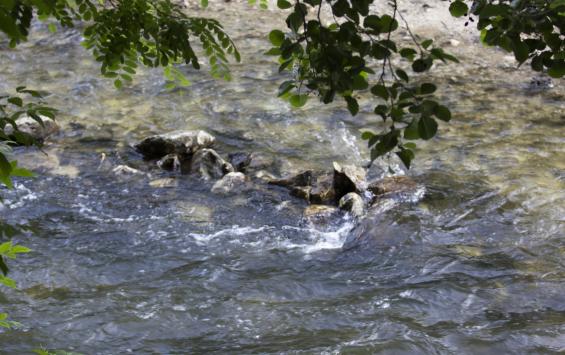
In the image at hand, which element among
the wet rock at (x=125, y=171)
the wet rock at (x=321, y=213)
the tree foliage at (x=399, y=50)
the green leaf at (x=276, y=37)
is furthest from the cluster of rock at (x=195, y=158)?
the tree foliage at (x=399, y=50)

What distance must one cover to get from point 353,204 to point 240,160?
1.87 meters

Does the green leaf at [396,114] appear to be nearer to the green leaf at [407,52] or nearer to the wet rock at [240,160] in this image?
the green leaf at [407,52]

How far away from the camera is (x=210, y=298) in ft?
18.6

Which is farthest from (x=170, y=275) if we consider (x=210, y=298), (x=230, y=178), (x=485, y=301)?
(x=485, y=301)

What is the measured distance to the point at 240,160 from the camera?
27.9ft

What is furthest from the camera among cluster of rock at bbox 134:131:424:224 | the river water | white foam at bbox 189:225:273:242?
cluster of rock at bbox 134:131:424:224

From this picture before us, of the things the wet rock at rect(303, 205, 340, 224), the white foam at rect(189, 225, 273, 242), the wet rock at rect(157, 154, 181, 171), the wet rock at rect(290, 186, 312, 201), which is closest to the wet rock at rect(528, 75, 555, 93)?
the wet rock at rect(290, 186, 312, 201)

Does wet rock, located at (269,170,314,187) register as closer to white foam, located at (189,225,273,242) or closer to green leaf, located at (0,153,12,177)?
white foam, located at (189,225,273,242)

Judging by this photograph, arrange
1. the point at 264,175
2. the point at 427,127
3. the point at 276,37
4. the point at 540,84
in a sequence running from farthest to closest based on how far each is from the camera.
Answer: the point at 540,84 → the point at 264,175 → the point at 276,37 → the point at 427,127

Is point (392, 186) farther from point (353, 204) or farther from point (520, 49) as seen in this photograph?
point (520, 49)

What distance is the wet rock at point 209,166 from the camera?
8.11 m

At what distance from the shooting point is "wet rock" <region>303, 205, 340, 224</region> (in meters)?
7.04

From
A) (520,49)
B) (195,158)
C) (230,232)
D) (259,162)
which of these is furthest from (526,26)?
(195,158)

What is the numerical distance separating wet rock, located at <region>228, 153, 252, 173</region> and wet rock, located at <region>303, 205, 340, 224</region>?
1.36 metres
